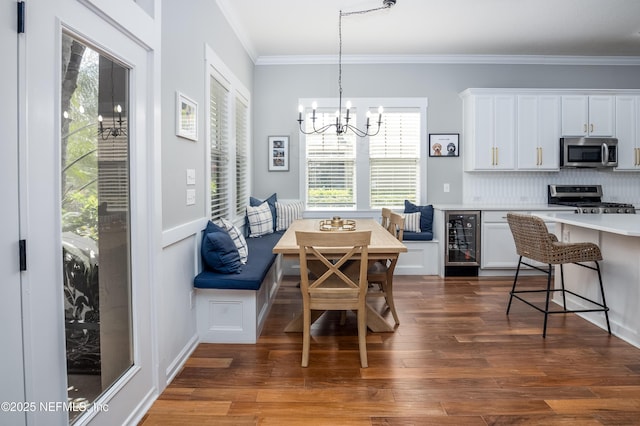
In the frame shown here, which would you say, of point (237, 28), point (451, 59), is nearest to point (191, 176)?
point (237, 28)

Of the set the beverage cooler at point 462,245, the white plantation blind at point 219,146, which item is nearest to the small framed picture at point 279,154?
the white plantation blind at point 219,146

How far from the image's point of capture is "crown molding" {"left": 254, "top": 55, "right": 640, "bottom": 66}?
5535 mm

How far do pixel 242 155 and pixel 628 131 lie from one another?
16.6 ft

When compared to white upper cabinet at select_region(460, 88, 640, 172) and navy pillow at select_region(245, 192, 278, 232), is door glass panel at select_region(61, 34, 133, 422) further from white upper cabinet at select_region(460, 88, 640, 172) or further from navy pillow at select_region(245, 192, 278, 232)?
white upper cabinet at select_region(460, 88, 640, 172)

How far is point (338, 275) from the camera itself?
2678 millimetres

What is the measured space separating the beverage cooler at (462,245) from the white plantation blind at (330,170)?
136 cm

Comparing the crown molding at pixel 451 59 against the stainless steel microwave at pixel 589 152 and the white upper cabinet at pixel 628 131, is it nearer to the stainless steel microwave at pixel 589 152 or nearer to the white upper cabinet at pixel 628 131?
the white upper cabinet at pixel 628 131

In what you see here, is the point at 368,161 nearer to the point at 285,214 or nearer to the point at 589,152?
the point at 285,214

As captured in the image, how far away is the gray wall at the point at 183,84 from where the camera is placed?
2.48 meters

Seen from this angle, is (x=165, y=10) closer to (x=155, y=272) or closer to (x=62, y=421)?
(x=155, y=272)

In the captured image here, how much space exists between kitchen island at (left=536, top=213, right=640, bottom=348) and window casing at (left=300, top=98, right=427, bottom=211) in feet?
7.44

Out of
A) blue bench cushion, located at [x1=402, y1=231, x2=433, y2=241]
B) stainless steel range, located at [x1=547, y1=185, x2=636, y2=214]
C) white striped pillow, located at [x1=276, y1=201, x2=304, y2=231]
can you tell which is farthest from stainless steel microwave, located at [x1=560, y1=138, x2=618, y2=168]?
white striped pillow, located at [x1=276, y1=201, x2=304, y2=231]

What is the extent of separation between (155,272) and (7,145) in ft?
3.71

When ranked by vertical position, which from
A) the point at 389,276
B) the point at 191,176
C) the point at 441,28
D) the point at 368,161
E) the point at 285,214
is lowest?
the point at 389,276
